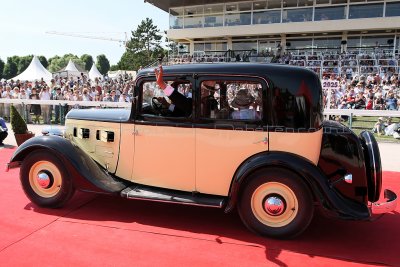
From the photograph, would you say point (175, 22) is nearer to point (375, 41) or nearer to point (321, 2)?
point (321, 2)

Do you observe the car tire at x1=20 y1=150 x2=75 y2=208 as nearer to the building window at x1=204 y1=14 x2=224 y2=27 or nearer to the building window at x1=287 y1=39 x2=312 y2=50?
the building window at x1=287 y1=39 x2=312 y2=50

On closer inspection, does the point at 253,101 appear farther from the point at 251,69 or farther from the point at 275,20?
the point at 275,20

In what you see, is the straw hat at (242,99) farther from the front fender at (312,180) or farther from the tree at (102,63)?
the tree at (102,63)

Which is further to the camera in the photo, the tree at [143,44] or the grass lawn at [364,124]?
the tree at [143,44]

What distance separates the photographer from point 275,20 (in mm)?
30203

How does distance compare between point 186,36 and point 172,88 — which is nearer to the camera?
point 172,88

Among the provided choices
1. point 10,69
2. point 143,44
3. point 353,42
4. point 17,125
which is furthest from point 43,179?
point 10,69

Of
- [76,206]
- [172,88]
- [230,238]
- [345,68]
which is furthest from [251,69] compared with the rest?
[345,68]

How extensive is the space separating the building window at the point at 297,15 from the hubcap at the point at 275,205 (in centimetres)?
2830

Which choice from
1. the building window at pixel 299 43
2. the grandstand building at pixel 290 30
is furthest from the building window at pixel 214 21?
the building window at pixel 299 43

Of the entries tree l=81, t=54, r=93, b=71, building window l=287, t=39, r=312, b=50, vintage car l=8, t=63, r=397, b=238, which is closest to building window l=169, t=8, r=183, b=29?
building window l=287, t=39, r=312, b=50

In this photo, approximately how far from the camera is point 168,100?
4.66 metres

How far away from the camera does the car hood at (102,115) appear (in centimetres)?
479

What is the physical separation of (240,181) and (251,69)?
131 cm
